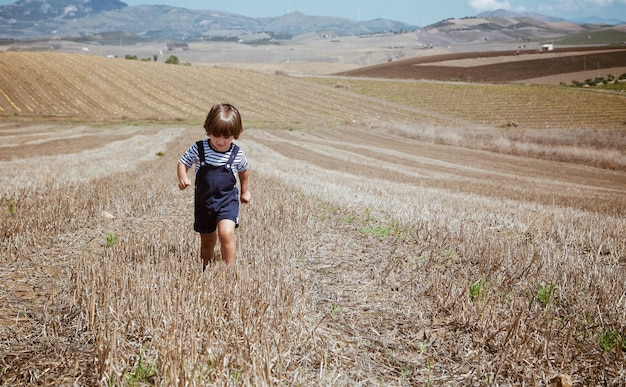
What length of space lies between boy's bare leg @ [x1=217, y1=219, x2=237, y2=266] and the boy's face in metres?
0.79

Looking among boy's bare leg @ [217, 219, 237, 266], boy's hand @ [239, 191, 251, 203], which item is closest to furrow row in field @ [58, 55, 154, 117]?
boy's hand @ [239, 191, 251, 203]

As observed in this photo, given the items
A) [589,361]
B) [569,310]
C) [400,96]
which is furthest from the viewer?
[400,96]

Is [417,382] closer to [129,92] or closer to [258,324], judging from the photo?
[258,324]

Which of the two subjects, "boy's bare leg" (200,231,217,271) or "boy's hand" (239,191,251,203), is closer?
"boy's bare leg" (200,231,217,271)

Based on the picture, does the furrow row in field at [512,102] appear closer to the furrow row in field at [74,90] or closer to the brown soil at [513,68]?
the brown soil at [513,68]

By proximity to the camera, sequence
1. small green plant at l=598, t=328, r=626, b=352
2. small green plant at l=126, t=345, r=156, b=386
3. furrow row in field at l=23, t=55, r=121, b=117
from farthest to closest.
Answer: furrow row in field at l=23, t=55, r=121, b=117, small green plant at l=598, t=328, r=626, b=352, small green plant at l=126, t=345, r=156, b=386

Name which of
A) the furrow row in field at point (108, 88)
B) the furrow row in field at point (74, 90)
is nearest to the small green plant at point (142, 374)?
the furrow row in field at point (74, 90)

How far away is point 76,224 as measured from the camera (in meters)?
6.84

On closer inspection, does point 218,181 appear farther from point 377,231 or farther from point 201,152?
point 377,231

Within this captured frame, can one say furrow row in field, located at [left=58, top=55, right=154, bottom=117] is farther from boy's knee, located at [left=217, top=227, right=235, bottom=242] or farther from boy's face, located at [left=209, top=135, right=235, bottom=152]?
boy's knee, located at [left=217, top=227, right=235, bottom=242]

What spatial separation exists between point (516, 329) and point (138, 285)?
306cm

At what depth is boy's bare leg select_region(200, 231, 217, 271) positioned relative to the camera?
4.81m

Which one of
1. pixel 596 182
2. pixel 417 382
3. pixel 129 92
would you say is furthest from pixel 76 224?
pixel 129 92

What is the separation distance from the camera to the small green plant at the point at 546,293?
4.16 meters
